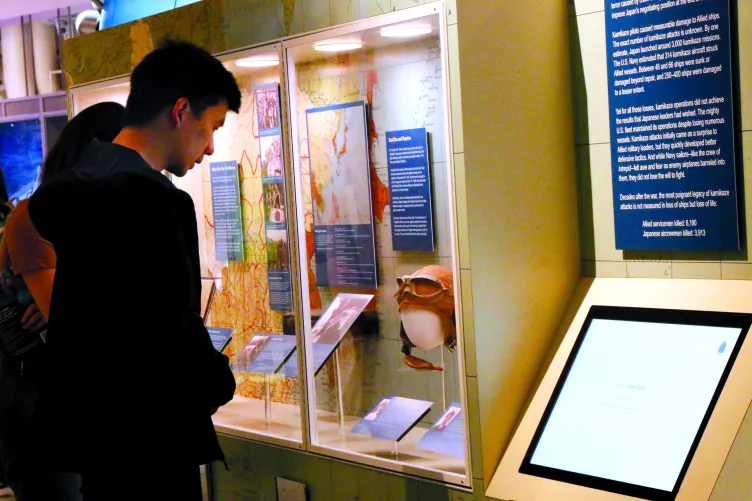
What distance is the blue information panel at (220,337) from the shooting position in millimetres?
3697

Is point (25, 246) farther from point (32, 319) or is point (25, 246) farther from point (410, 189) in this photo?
point (410, 189)

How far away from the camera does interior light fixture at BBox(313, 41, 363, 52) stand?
9.83 feet

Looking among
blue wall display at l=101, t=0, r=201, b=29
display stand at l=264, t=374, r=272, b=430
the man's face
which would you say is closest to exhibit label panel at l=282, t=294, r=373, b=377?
display stand at l=264, t=374, r=272, b=430

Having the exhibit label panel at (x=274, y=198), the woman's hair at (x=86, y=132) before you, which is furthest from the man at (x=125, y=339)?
the exhibit label panel at (x=274, y=198)

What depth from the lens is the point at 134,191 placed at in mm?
1884

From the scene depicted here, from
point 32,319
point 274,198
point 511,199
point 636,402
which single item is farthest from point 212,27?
point 636,402

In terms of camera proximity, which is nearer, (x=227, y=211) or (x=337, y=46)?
(x=337, y=46)

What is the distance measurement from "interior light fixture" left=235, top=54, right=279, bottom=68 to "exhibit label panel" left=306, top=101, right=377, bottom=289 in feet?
0.79

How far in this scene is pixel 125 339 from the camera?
192cm

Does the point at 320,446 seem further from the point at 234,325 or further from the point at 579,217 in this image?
the point at 579,217

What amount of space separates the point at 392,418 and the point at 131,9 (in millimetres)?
2205

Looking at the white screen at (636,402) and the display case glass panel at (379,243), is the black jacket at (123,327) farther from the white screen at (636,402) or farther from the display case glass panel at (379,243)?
the white screen at (636,402)

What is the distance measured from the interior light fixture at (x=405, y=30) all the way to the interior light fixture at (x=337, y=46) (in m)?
0.14

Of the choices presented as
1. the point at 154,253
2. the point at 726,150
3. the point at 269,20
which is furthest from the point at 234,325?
the point at 726,150
